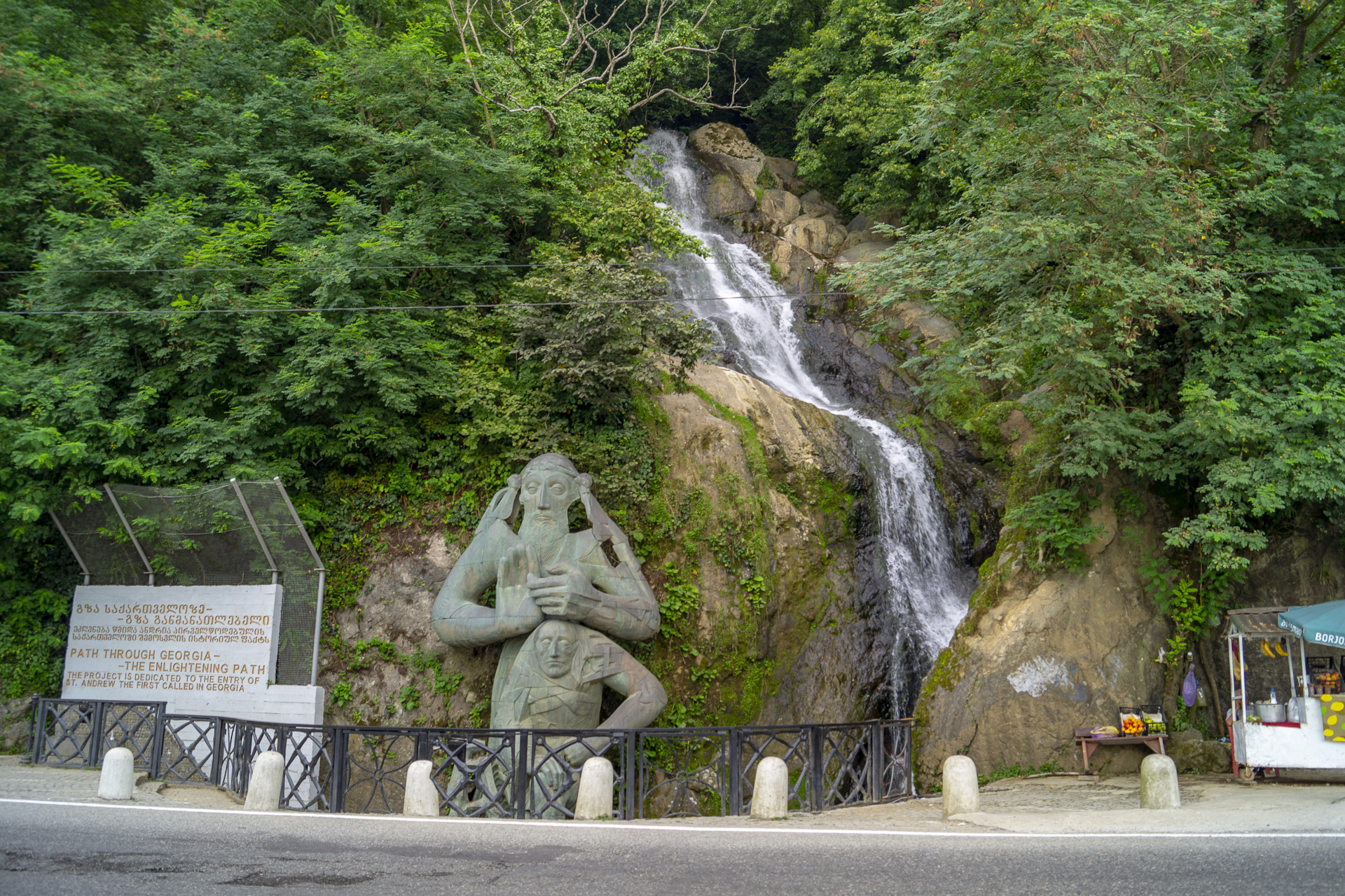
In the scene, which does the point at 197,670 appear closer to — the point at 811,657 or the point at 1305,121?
the point at 811,657

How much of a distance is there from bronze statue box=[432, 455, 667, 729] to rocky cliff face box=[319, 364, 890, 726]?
110 centimetres

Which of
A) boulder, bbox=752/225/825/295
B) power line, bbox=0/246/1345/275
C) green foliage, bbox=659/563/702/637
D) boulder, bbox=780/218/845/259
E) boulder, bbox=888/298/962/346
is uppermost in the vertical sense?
boulder, bbox=780/218/845/259

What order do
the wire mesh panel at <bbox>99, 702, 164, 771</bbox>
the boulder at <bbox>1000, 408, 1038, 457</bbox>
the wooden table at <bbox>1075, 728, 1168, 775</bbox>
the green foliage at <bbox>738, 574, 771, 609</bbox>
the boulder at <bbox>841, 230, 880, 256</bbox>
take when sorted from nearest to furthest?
the wire mesh panel at <bbox>99, 702, 164, 771</bbox> < the wooden table at <bbox>1075, 728, 1168, 775</bbox> < the green foliage at <bbox>738, 574, 771, 609</bbox> < the boulder at <bbox>1000, 408, 1038, 457</bbox> < the boulder at <bbox>841, 230, 880, 256</bbox>

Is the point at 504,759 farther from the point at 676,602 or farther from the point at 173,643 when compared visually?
the point at 173,643

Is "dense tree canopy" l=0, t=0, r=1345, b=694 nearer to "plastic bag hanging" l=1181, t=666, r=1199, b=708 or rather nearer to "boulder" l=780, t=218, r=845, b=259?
"plastic bag hanging" l=1181, t=666, r=1199, b=708

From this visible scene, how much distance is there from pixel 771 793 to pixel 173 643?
9.76 m

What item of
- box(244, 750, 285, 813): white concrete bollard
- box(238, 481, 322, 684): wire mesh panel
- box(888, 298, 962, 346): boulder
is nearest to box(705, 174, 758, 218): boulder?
box(888, 298, 962, 346): boulder

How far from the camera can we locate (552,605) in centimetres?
1177

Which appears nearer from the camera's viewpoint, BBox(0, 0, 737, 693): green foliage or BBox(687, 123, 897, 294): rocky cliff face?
BBox(0, 0, 737, 693): green foliage

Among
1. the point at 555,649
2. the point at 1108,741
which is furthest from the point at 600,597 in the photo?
the point at 1108,741

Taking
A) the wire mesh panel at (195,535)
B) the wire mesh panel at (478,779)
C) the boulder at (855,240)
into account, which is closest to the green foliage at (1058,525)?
the wire mesh panel at (478,779)

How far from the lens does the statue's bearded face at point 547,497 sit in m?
12.7

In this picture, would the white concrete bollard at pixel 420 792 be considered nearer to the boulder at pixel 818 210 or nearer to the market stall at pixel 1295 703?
the market stall at pixel 1295 703

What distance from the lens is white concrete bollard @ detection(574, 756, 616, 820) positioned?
8812mm
